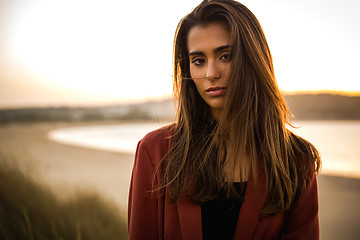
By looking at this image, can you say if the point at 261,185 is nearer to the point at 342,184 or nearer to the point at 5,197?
the point at 5,197

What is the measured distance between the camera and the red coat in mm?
1418

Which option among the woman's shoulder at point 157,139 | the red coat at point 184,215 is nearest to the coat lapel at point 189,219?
the red coat at point 184,215

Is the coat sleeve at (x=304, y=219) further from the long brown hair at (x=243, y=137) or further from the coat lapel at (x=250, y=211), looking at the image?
the coat lapel at (x=250, y=211)

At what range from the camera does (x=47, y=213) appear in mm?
2998

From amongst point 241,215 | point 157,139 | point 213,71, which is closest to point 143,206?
point 157,139

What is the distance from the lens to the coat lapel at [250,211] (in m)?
1.40

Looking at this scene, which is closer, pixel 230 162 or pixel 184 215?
pixel 184 215

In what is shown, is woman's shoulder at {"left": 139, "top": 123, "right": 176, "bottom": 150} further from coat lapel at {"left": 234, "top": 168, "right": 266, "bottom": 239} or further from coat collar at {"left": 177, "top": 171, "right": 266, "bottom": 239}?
coat lapel at {"left": 234, "top": 168, "right": 266, "bottom": 239}

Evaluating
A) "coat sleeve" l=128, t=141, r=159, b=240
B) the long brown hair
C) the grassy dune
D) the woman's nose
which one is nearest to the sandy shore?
the grassy dune

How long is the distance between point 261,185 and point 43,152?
862cm

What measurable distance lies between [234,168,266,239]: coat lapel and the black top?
48 millimetres

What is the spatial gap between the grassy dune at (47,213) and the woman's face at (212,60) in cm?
192

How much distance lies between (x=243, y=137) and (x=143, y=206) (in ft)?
2.10

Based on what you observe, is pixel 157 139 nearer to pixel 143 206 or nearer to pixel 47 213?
pixel 143 206
